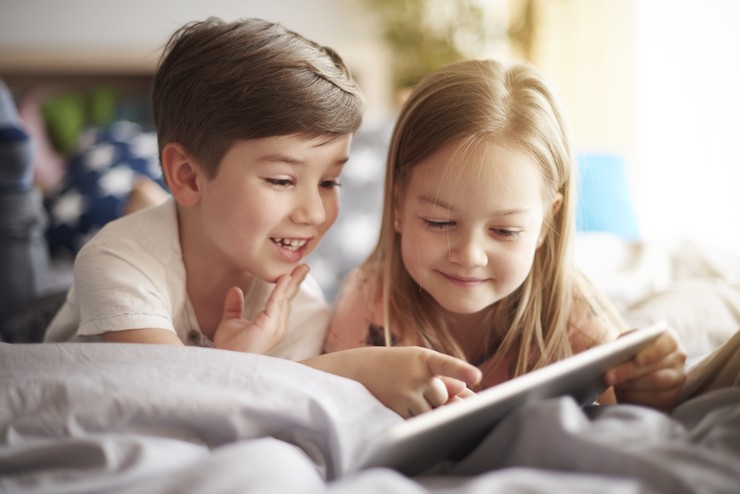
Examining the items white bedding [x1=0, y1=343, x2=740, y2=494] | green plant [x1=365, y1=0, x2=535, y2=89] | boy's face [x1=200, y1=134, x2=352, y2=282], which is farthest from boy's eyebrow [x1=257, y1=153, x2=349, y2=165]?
green plant [x1=365, y1=0, x2=535, y2=89]

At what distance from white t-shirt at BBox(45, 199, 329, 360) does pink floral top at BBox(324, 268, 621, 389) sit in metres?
0.04

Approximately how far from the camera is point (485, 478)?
0.53 metres

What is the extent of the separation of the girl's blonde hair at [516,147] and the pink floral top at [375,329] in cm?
2

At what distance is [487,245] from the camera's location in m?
0.94

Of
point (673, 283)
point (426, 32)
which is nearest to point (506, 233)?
point (673, 283)

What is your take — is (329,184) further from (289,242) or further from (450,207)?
(450,207)

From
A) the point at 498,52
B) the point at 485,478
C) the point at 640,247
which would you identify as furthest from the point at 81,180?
the point at 498,52

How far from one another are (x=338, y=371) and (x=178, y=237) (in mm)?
411

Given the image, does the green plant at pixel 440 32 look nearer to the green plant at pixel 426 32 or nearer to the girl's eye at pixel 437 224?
the green plant at pixel 426 32

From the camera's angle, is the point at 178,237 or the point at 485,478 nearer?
the point at 485,478

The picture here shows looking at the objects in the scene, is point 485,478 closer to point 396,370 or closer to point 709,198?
point 396,370

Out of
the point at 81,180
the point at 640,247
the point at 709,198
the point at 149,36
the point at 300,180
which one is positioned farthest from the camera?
the point at 149,36

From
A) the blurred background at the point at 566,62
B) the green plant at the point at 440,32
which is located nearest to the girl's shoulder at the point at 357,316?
the blurred background at the point at 566,62

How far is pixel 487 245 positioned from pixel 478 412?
378 millimetres
